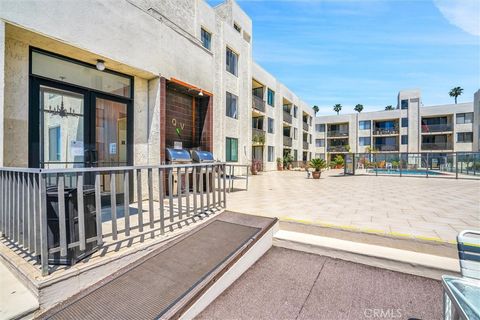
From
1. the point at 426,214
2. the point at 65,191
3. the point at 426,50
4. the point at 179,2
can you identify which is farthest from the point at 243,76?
the point at 65,191

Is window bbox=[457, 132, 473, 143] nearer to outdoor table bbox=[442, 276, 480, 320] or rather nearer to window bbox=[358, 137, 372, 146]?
window bbox=[358, 137, 372, 146]

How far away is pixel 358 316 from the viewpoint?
7.14ft

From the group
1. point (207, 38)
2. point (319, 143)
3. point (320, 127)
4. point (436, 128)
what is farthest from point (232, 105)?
point (436, 128)

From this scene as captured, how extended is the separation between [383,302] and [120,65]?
6.22 meters

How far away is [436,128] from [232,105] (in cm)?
3459

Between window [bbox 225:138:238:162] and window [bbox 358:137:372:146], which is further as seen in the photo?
window [bbox 358:137:372:146]

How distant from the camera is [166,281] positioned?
2.51m

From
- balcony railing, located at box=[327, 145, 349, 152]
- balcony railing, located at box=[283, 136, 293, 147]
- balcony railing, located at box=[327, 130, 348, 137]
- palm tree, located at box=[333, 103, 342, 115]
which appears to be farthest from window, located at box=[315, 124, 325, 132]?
palm tree, located at box=[333, 103, 342, 115]

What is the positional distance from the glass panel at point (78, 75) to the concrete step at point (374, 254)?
498 centimetres

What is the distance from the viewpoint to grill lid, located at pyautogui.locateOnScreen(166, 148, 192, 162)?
618 cm

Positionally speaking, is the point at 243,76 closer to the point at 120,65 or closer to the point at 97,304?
the point at 120,65

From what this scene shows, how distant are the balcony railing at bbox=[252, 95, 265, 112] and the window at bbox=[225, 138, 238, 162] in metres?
5.34

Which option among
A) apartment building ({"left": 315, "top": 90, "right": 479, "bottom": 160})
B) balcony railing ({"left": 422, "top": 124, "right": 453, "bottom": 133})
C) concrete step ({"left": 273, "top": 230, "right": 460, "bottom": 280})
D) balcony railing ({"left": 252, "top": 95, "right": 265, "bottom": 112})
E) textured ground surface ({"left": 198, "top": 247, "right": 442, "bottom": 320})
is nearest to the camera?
textured ground surface ({"left": 198, "top": 247, "right": 442, "bottom": 320})

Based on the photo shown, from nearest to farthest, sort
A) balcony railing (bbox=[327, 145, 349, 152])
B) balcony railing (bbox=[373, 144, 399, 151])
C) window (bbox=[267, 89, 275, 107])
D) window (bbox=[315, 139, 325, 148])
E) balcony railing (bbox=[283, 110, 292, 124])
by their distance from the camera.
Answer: window (bbox=[267, 89, 275, 107]), balcony railing (bbox=[283, 110, 292, 124]), balcony railing (bbox=[373, 144, 399, 151]), balcony railing (bbox=[327, 145, 349, 152]), window (bbox=[315, 139, 325, 148])
